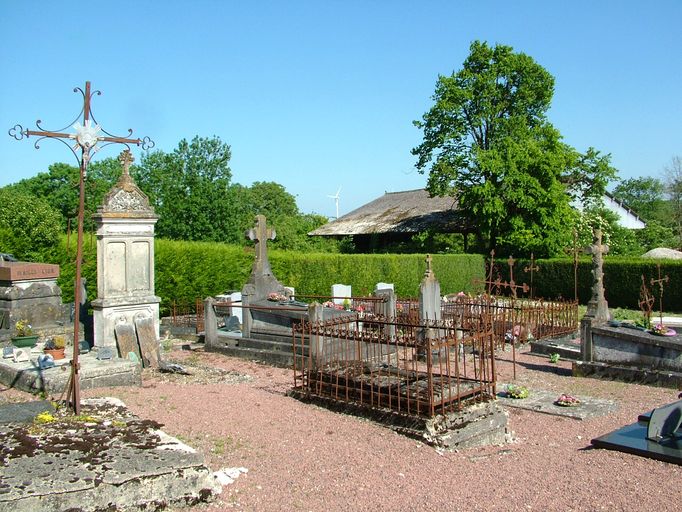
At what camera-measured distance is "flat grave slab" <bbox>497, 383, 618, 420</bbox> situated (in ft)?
27.9

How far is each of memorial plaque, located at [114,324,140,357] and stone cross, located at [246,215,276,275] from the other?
3.53m

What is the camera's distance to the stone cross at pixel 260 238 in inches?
572

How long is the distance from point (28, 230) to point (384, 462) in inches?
614

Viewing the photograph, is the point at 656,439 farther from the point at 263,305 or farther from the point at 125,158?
the point at 125,158

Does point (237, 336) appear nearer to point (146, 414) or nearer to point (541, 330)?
point (146, 414)

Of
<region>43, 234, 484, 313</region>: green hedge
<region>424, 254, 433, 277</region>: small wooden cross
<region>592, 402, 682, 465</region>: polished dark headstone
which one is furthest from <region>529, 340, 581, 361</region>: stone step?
<region>43, 234, 484, 313</region>: green hedge

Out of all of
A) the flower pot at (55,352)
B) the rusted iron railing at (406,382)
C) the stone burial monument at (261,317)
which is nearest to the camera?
the rusted iron railing at (406,382)

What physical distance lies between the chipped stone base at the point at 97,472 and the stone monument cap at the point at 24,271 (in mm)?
8478

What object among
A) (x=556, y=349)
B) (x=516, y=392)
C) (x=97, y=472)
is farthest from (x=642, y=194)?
(x=97, y=472)

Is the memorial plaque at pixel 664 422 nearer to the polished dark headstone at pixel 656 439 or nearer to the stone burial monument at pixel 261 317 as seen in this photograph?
the polished dark headstone at pixel 656 439

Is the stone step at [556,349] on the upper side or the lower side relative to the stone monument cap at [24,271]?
lower

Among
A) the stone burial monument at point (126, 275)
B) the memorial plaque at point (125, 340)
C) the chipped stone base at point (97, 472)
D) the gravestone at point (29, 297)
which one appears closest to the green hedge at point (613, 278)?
the stone burial monument at point (126, 275)

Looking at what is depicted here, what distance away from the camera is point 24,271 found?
1348 cm

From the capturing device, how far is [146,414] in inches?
314
